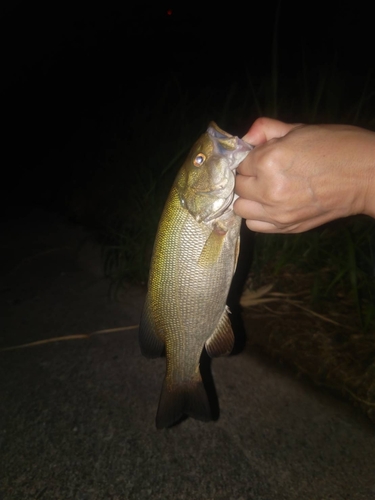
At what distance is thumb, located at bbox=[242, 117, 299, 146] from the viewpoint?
1.53 metres

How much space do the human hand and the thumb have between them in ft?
0.07

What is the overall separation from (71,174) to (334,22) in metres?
7.33

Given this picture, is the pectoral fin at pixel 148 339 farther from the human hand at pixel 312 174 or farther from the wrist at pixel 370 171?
the wrist at pixel 370 171

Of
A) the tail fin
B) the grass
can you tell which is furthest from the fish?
the grass

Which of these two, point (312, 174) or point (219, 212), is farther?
point (219, 212)

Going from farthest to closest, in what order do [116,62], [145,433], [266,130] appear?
[116,62], [145,433], [266,130]

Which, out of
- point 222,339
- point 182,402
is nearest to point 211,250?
point 222,339

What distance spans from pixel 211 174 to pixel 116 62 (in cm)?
1067

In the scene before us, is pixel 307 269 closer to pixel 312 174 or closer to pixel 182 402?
pixel 182 402

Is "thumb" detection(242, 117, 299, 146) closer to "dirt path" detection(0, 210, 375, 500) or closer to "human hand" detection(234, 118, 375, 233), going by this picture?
"human hand" detection(234, 118, 375, 233)

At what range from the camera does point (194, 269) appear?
5.53 feet

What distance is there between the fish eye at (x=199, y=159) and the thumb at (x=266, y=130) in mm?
182

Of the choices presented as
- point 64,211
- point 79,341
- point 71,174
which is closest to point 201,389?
point 79,341

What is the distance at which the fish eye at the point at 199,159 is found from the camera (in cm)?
163
